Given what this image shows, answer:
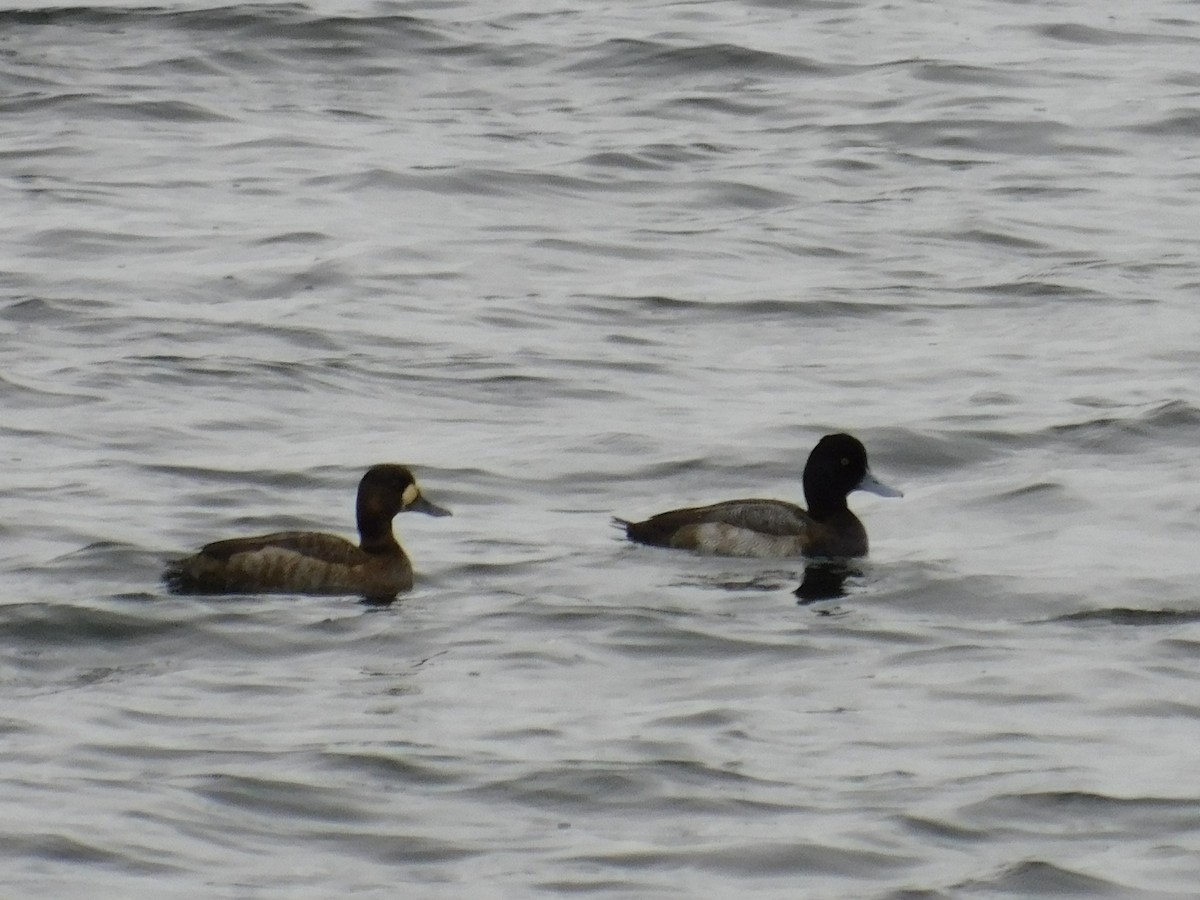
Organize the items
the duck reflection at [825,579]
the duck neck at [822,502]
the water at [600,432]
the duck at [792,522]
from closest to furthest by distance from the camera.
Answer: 1. the water at [600,432]
2. the duck reflection at [825,579]
3. the duck at [792,522]
4. the duck neck at [822,502]

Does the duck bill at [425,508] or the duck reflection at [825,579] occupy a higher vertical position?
the duck bill at [425,508]

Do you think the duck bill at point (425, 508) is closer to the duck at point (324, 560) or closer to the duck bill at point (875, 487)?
the duck at point (324, 560)

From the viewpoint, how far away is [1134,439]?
632 inches

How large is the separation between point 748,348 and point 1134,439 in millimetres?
2776

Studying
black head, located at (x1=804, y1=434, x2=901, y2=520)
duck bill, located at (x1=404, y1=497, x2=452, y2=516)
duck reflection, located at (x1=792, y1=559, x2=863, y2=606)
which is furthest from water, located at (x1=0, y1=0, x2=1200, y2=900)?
black head, located at (x1=804, y1=434, x2=901, y2=520)

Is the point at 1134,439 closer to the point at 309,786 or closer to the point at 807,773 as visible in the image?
the point at 807,773

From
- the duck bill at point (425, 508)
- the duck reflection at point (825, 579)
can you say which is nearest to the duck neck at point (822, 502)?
the duck reflection at point (825, 579)

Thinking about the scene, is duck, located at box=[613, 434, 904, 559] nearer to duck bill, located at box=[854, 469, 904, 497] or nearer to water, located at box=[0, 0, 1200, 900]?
duck bill, located at box=[854, 469, 904, 497]

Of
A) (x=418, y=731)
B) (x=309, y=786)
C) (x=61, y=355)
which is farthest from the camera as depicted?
(x=61, y=355)

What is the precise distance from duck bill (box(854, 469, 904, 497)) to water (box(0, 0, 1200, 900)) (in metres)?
0.27

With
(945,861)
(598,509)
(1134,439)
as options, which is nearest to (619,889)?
(945,861)

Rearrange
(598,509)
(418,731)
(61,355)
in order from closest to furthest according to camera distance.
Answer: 1. (418,731)
2. (598,509)
3. (61,355)

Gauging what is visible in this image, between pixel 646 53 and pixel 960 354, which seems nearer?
pixel 960 354

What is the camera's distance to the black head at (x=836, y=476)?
1418 centimetres
